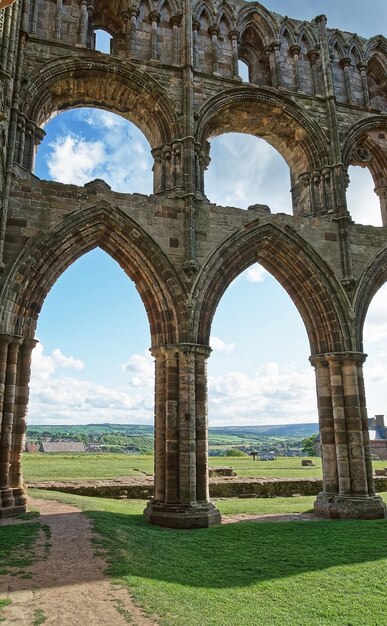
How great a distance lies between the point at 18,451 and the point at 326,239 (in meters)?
8.73

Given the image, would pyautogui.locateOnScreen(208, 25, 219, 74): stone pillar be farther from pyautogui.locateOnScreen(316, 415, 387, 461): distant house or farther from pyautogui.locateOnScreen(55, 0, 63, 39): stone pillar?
pyautogui.locateOnScreen(316, 415, 387, 461): distant house

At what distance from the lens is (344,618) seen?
15.5ft

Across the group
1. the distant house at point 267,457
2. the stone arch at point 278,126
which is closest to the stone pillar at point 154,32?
the stone arch at point 278,126

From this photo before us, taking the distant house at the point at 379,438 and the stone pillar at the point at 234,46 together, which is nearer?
the stone pillar at the point at 234,46

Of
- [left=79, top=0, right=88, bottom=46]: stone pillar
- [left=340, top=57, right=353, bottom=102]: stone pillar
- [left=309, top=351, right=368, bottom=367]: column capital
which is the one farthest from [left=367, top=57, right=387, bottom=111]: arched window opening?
[left=79, top=0, right=88, bottom=46]: stone pillar

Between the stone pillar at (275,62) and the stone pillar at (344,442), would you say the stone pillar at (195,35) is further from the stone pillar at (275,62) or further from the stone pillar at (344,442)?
the stone pillar at (344,442)

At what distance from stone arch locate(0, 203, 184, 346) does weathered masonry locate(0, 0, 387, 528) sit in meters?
0.03

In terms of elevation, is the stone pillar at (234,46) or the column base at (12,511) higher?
the stone pillar at (234,46)

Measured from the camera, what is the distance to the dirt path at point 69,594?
4.34 m

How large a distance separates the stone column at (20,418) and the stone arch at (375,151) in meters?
10.3

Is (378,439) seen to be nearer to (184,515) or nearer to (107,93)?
(184,515)

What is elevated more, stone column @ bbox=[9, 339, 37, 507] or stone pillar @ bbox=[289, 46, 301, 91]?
stone pillar @ bbox=[289, 46, 301, 91]

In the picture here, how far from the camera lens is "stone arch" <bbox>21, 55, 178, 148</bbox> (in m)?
11.8

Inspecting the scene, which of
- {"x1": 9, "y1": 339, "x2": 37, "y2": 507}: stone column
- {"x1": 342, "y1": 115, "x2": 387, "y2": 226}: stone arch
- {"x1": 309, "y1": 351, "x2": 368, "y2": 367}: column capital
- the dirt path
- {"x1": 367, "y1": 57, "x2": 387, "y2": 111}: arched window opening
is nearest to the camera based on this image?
the dirt path
